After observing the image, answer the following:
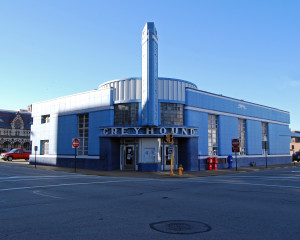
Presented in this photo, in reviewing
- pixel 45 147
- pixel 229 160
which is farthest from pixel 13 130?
pixel 229 160

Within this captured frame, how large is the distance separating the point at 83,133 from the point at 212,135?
1325 cm

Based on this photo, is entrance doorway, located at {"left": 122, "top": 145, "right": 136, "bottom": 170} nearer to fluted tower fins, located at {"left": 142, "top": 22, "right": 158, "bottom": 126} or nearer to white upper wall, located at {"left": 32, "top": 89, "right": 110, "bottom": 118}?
fluted tower fins, located at {"left": 142, "top": 22, "right": 158, "bottom": 126}

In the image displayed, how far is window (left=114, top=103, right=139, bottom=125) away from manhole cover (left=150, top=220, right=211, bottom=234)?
19.5 m

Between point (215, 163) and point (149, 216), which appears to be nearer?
point (149, 216)

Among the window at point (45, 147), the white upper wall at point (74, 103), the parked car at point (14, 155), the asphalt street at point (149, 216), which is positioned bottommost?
the asphalt street at point (149, 216)

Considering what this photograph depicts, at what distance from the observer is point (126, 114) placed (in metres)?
26.8

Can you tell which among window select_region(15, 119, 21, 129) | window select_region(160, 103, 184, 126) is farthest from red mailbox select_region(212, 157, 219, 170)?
window select_region(15, 119, 21, 129)

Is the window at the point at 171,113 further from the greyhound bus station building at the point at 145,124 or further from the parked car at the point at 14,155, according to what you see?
the parked car at the point at 14,155

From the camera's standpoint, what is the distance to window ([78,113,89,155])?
95.6 ft

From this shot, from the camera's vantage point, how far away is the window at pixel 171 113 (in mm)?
26547

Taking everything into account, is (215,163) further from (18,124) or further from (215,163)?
(18,124)

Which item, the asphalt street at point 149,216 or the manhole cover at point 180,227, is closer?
the asphalt street at point 149,216

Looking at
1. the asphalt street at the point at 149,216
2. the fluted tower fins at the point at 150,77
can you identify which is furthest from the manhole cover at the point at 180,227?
the fluted tower fins at the point at 150,77

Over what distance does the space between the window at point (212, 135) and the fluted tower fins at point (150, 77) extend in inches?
312
